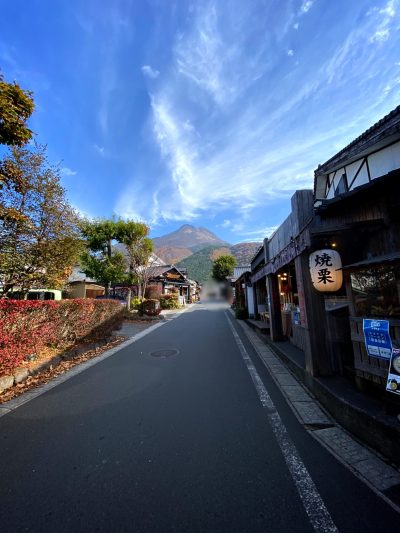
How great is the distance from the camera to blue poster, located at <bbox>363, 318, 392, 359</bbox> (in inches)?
128

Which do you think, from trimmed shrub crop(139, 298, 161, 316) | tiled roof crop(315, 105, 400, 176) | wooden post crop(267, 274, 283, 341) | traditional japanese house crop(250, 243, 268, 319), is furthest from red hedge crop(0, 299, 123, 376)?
tiled roof crop(315, 105, 400, 176)

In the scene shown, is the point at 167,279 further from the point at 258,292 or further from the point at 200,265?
the point at 200,265

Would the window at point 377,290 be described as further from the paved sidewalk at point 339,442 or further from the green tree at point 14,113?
the green tree at point 14,113

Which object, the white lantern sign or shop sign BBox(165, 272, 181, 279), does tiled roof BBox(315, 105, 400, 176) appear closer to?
the white lantern sign

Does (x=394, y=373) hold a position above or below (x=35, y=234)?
below

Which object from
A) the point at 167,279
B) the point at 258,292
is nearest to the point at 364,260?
the point at 258,292

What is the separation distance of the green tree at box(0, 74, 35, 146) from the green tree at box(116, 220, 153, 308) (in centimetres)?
1675

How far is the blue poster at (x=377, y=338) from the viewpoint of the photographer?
10.7ft

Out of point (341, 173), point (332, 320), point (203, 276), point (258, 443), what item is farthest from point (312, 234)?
point (203, 276)

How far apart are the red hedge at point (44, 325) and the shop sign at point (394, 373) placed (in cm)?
715

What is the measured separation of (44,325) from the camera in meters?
7.24

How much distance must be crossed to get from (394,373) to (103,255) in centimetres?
2206

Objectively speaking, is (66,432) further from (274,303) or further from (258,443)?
(274,303)

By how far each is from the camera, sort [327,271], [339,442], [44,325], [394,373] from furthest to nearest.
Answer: [44,325]
[327,271]
[339,442]
[394,373]
